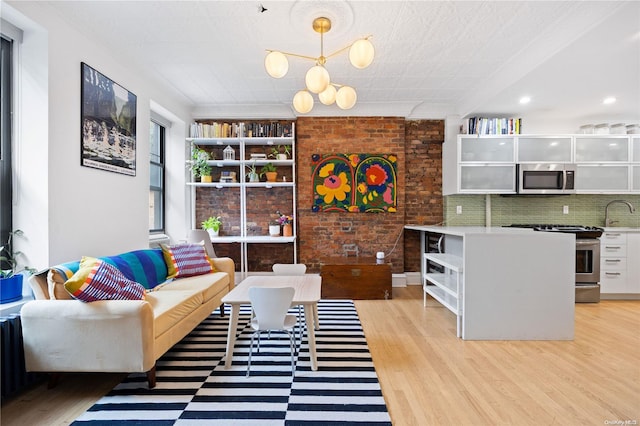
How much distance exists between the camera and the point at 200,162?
15.9 feet

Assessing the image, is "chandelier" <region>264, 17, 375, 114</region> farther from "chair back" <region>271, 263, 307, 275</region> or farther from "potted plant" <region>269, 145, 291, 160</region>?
"potted plant" <region>269, 145, 291, 160</region>

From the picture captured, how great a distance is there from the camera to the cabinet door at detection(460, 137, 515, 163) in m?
4.52

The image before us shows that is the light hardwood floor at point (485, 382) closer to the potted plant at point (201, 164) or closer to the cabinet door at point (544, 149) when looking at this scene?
the cabinet door at point (544, 149)

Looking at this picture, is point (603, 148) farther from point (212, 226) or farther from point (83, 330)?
point (83, 330)

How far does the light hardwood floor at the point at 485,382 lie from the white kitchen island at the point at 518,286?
13 cm

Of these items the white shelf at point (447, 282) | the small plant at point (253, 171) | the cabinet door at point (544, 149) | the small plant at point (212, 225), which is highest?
the cabinet door at point (544, 149)

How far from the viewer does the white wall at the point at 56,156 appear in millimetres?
2443

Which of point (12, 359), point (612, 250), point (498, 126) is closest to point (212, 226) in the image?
point (12, 359)

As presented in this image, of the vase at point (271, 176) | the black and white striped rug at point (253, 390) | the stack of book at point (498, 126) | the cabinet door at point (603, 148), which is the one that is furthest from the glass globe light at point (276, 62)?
the cabinet door at point (603, 148)

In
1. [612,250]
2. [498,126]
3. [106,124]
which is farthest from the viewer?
[498,126]

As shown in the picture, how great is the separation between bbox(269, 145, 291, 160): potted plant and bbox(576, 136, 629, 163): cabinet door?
161 inches

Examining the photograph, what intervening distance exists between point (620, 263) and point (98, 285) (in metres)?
5.74

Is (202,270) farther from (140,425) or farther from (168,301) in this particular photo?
(140,425)

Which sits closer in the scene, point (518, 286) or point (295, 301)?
point (295, 301)
